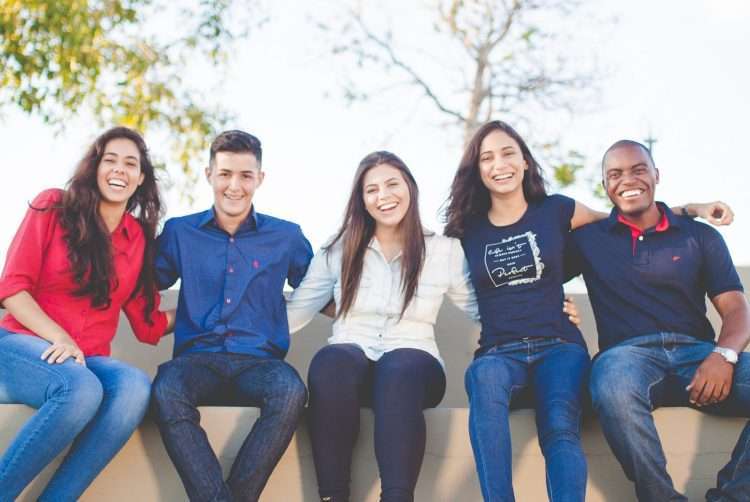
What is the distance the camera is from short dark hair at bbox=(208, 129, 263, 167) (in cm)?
332

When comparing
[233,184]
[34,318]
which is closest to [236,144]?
[233,184]

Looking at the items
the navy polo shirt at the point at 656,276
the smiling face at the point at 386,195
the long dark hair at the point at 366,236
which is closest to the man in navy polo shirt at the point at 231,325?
the long dark hair at the point at 366,236

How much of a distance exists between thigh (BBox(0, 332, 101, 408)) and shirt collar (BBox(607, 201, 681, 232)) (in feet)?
6.05

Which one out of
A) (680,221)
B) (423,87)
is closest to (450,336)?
(680,221)

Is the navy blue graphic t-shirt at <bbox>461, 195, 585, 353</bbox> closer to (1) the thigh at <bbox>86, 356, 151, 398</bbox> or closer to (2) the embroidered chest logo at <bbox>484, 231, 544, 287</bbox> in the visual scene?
(2) the embroidered chest logo at <bbox>484, 231, 544, 287</bbox>

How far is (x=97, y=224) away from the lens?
3098mm

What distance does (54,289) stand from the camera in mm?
3027

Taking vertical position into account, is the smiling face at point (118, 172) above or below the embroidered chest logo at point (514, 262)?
above

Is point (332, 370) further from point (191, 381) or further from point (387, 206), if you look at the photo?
point (387, 206)

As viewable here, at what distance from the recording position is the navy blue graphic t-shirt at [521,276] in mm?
3080

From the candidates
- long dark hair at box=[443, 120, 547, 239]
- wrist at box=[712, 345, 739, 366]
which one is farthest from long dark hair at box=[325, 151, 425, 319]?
wrist at box=[712, 345, 739, 366]

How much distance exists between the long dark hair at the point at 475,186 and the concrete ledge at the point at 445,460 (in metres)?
0.80

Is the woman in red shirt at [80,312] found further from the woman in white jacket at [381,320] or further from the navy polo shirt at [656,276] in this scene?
the navy polo shirt at [656,276]

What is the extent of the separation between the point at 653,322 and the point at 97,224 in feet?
6.33
